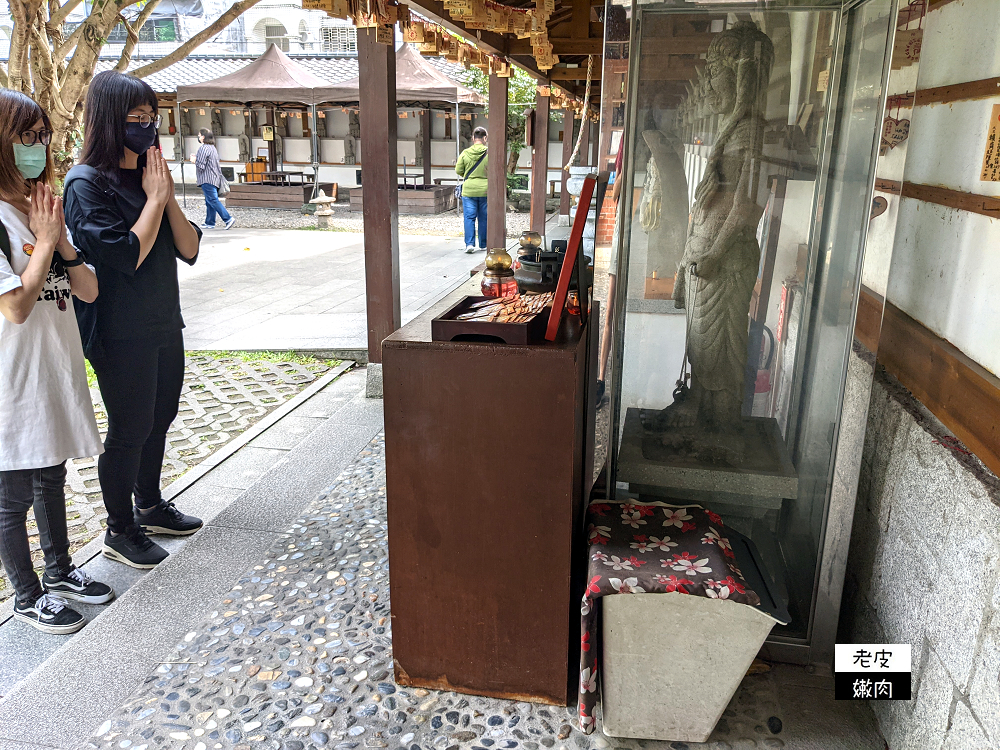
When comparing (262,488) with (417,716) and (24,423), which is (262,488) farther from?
(417,716)

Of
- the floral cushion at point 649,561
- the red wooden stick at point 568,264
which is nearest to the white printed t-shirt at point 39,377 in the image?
the red wooden stick at point 568,264

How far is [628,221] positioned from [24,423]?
6.94 feet

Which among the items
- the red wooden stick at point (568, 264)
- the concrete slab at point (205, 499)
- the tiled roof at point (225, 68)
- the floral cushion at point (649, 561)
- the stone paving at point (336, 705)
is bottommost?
the concrete slab at point (205, 499)

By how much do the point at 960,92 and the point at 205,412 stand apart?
456 cm

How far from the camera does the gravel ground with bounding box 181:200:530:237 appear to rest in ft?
52.6

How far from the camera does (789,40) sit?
2.38 metres

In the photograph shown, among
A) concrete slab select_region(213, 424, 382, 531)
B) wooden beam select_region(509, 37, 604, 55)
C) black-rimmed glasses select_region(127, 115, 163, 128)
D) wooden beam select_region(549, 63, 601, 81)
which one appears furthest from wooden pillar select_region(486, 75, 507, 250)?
black-rimmed glasses select_region(127, 115, 163, 128)

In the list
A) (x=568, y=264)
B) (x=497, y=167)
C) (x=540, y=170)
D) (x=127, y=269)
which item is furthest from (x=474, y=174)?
(x=568, y=264)

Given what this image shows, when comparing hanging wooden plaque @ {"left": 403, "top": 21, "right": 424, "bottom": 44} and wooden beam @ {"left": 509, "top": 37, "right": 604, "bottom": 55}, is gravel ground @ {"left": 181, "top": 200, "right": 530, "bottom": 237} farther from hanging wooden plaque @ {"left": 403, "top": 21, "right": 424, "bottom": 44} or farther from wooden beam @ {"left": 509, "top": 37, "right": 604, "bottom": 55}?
hanging wooden plaque @ {"left": 403, "top": 21, "right": 424, "bottom": 44}

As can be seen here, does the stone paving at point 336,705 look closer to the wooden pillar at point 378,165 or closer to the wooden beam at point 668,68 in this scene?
the wooden beam at point 668,68

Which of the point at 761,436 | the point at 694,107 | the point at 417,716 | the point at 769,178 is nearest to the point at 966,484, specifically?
the point at 761,436

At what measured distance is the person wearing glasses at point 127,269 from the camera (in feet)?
9.04

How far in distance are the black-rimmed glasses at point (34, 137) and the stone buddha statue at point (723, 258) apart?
7.16 feet

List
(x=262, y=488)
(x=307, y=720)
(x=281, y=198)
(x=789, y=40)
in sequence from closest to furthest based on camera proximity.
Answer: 1. (x=307, y=720)
2. (x=789, y=40)
3. (x=262, y=488)
4. (x=281, y=198)
